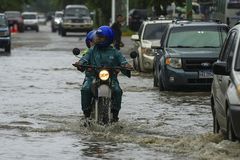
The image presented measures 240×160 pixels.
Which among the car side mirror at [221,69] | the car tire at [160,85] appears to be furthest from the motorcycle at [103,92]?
the car tire at [160,85]

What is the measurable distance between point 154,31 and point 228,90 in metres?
18.5

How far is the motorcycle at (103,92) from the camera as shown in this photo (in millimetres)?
13820

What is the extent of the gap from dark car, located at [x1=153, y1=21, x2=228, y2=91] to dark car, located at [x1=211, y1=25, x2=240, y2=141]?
810cm

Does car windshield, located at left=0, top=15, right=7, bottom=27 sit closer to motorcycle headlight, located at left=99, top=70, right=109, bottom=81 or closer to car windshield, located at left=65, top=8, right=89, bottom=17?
car windshield, located at left=65, top=8, right=89, bottom=17

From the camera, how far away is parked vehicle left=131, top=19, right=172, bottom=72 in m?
28.9

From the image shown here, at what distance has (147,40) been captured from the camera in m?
29.4

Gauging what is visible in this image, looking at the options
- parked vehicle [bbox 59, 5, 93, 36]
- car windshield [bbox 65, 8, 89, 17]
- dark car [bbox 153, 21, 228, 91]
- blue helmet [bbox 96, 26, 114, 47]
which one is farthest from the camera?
car windshield [bbox 65, 8, 89, 17]

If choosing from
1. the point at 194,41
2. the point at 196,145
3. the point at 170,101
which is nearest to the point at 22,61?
the point at 194,41

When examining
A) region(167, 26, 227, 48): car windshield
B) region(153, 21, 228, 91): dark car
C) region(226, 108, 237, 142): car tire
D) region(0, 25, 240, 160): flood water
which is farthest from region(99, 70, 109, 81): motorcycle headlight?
region(167, 26, 227, 48): car windshield

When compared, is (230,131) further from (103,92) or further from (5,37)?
(5,37)

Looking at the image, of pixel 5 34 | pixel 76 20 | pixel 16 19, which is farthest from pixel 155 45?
pixel 16 19

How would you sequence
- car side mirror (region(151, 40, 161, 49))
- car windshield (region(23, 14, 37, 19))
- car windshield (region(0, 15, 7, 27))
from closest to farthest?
1. car side mirror (region(151, 40, 161, 49))
2. car windshield (region(0, 15, 7, 27))
3. car windshield (region(23, 14, 37, 19))

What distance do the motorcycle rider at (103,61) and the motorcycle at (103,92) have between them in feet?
0.46

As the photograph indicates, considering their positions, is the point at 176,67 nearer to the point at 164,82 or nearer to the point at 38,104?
the point at 164,82
